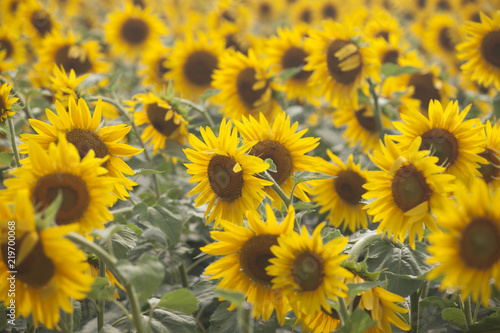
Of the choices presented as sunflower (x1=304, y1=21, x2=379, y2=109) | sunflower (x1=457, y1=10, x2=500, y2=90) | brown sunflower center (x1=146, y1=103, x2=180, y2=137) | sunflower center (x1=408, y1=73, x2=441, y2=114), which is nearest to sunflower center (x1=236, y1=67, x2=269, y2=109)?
sunflower (x1=304, y1=21, x2=379, y2=109)

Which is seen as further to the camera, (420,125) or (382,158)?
(420,125)

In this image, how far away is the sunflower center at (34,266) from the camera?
1006mm

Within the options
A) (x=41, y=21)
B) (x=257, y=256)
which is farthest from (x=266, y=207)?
(x=41, y=21)

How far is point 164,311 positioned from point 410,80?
2040 millimetres

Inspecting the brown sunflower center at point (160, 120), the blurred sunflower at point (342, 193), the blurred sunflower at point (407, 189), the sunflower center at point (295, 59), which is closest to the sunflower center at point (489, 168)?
the blurred sunflower at point (407, 189)

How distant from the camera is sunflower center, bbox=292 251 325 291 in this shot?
1190mm

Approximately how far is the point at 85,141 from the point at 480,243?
1.16 metres

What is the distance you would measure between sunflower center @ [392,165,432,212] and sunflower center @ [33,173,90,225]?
876 millimetres

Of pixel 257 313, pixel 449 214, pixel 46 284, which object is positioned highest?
pixel 46 284

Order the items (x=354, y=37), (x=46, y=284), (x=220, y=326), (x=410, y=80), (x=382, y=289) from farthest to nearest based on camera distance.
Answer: (x=410, y=80)
(x=354, y=37)
(x=220, y=326)
(x=382, y=289)
(x=46, y=284)

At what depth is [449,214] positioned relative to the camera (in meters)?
1.10

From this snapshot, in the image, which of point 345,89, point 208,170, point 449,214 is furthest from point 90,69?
point 449,214

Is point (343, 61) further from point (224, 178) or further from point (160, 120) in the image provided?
point (224, 178)

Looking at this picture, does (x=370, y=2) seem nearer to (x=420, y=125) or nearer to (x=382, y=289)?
(x=420, y=125)
